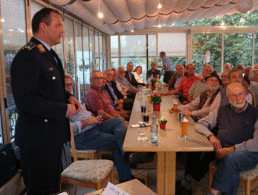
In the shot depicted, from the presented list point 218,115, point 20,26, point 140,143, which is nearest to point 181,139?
point 140,143

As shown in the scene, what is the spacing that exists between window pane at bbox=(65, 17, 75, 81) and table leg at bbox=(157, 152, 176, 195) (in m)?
3.83

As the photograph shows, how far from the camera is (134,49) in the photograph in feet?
38.0

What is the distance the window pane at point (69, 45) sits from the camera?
5.56 metres

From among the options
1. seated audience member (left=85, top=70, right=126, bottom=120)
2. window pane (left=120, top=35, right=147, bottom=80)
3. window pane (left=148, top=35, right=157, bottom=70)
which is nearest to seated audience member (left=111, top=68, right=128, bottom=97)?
seated audience member (left=85, top=70, right=126, bottom=120)

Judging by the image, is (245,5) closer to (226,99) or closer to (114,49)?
(226,99)

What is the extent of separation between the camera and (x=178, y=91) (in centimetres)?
545

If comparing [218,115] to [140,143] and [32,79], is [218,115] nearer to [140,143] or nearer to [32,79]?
[140,143]

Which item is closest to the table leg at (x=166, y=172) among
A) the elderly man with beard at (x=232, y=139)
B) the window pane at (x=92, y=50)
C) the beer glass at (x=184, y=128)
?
the beer glass at (x=184, y=128)

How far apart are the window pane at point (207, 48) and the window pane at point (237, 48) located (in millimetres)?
384

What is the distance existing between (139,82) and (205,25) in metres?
5.71

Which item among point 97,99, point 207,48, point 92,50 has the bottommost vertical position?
point 97,99

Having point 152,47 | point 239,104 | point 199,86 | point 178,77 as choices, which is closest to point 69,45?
point 178,77

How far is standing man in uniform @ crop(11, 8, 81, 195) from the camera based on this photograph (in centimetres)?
A: 156

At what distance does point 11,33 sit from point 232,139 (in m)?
3.06
